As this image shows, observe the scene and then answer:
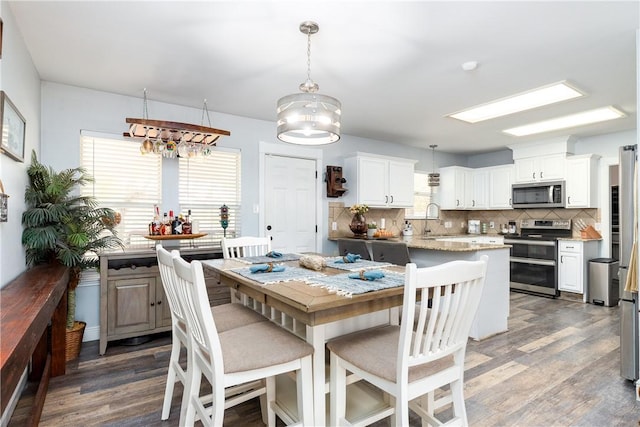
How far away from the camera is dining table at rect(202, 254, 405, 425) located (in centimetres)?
146

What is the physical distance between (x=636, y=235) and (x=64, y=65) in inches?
175

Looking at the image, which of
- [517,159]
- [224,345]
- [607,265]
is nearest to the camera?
[224,345]

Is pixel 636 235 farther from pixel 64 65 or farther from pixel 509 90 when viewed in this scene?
pixel 64 65

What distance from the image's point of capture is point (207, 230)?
12.8 ft

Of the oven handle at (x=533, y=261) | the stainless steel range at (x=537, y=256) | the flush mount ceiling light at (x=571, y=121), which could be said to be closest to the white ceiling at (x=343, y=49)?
the flush mount ceiling light at (x=571, y=121)

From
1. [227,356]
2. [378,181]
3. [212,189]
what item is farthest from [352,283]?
[378,181]

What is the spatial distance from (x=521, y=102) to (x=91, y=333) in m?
4.91

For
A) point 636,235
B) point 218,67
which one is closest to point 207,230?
point 218,67

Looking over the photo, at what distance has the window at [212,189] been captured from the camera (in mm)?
3781

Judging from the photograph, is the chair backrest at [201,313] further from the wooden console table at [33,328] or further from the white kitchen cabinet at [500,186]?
the white kitchen cabinet at [500,186]

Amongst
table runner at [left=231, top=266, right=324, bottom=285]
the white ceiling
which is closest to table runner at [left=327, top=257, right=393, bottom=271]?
table runner at [left=231, top=266, right=324, bottom=285]

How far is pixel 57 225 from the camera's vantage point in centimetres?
260

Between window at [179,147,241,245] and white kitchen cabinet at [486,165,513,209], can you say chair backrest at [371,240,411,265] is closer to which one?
window at [179,147,241,245]

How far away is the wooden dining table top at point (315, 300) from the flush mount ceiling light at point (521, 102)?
9.22 ft
